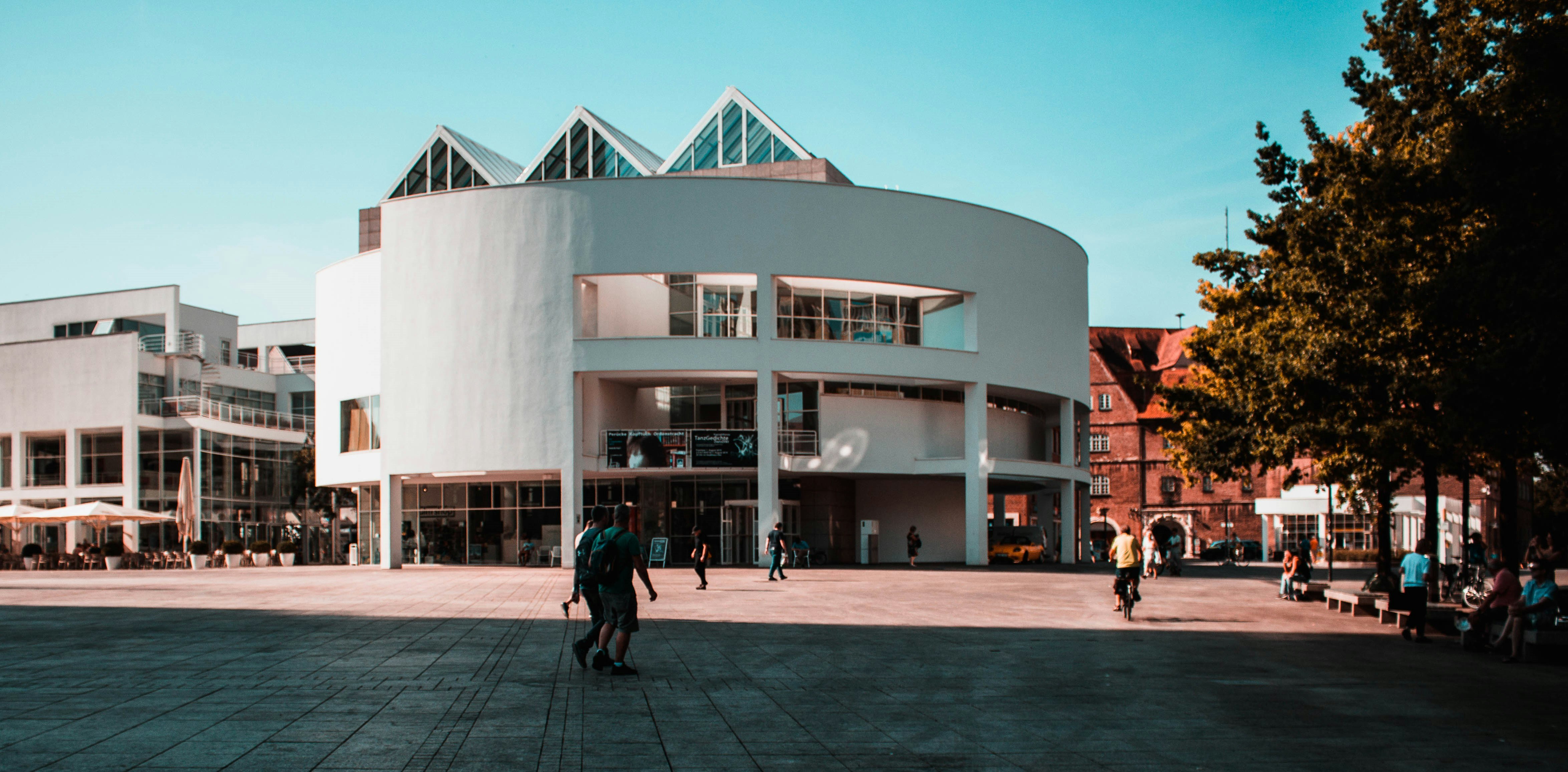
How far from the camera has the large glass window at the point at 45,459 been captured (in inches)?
2069

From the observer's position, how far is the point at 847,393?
132 feet

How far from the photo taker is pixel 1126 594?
63.2 ft

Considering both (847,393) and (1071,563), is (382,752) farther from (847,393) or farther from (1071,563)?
(1071,563)

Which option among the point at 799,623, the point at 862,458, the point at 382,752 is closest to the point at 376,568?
the point at 862,458

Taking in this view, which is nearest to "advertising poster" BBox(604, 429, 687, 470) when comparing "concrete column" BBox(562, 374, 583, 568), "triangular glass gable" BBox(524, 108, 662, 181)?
"concrete column" BBox(562, 374, 583, 568)

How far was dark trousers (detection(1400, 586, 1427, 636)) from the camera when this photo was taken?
653 inches

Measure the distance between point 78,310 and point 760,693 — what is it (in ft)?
196

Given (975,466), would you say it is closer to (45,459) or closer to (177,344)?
(177,344)

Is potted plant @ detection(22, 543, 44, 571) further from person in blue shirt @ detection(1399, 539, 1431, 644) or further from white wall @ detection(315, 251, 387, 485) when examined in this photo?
person in blue shirt @ detection(1399, 539, 1431, 644)

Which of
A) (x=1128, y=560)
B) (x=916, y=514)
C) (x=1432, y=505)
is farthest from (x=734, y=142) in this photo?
(x=1128, y=560)

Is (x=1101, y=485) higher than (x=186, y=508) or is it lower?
lower

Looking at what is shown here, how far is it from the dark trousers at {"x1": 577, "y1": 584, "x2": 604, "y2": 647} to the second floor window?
64.7 m

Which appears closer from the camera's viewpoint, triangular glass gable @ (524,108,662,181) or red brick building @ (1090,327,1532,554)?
triangular glass gable @ (524,108,662,181)

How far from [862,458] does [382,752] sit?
33080 millimetres
